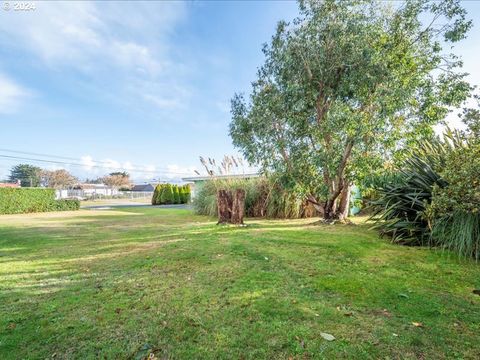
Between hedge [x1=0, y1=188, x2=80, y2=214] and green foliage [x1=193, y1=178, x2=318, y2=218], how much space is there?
13.0 meters

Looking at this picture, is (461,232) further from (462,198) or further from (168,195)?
(168,195)

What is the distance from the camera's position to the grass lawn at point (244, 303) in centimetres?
192

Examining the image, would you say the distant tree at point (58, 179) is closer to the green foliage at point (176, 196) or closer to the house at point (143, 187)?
the house at point (143, 187)

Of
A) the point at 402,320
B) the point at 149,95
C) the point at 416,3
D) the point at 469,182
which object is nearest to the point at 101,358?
the point at 402,320

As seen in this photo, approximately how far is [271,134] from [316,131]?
1.25 meters

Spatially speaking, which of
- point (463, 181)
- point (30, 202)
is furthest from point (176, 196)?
point (463, 181)

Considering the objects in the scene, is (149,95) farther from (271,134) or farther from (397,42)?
(397,42)

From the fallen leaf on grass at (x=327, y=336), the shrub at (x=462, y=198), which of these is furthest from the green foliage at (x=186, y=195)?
the fallen leaf on grass at (x=327, y=336)

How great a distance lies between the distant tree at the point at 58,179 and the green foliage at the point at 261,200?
5147 cm

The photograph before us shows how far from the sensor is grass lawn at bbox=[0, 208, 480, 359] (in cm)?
192

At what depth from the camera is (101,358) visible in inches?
72.5

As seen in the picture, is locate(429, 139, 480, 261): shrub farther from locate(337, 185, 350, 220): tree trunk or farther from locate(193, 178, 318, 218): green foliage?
locate(193, 178, 318, 218): green foliage

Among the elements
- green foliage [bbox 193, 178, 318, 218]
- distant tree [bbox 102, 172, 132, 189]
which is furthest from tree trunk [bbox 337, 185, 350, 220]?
distant tree [bbox 102, 172, 132, 189]

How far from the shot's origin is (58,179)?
5203 cm
